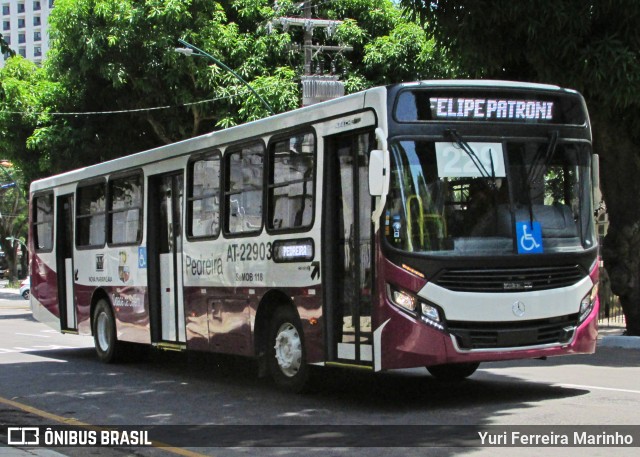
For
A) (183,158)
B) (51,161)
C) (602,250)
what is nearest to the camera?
(183,158)

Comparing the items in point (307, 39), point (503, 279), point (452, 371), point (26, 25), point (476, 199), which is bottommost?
point (452, 371)

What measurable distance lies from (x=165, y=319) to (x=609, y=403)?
22.4 ft

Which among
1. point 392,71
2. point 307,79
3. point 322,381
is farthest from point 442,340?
point 392,71

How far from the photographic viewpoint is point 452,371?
12008 millimetres

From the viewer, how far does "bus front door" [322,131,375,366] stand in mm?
9961

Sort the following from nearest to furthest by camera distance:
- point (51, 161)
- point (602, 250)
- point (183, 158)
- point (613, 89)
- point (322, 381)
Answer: point (322, 381) < point (183, 158) < point (613, 89) < point (602, 250) < point (51, 161)

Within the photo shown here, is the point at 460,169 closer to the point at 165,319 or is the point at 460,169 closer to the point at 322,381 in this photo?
the point at 322,381

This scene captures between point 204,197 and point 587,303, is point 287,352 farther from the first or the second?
point 587,303

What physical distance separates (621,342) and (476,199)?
8584 mm

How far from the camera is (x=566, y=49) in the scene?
15406mm

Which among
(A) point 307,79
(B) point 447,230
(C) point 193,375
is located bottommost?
(C) point 193,375

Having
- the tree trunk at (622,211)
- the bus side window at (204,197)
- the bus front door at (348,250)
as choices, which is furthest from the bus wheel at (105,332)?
the tree trunk at (622,211)

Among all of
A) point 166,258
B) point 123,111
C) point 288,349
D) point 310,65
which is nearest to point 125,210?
point 166,258

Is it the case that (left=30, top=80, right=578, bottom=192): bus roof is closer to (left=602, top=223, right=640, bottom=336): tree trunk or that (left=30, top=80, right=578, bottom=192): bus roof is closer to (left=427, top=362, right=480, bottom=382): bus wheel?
(left=427, top=362, right=480, bottom=382): bus wheel
